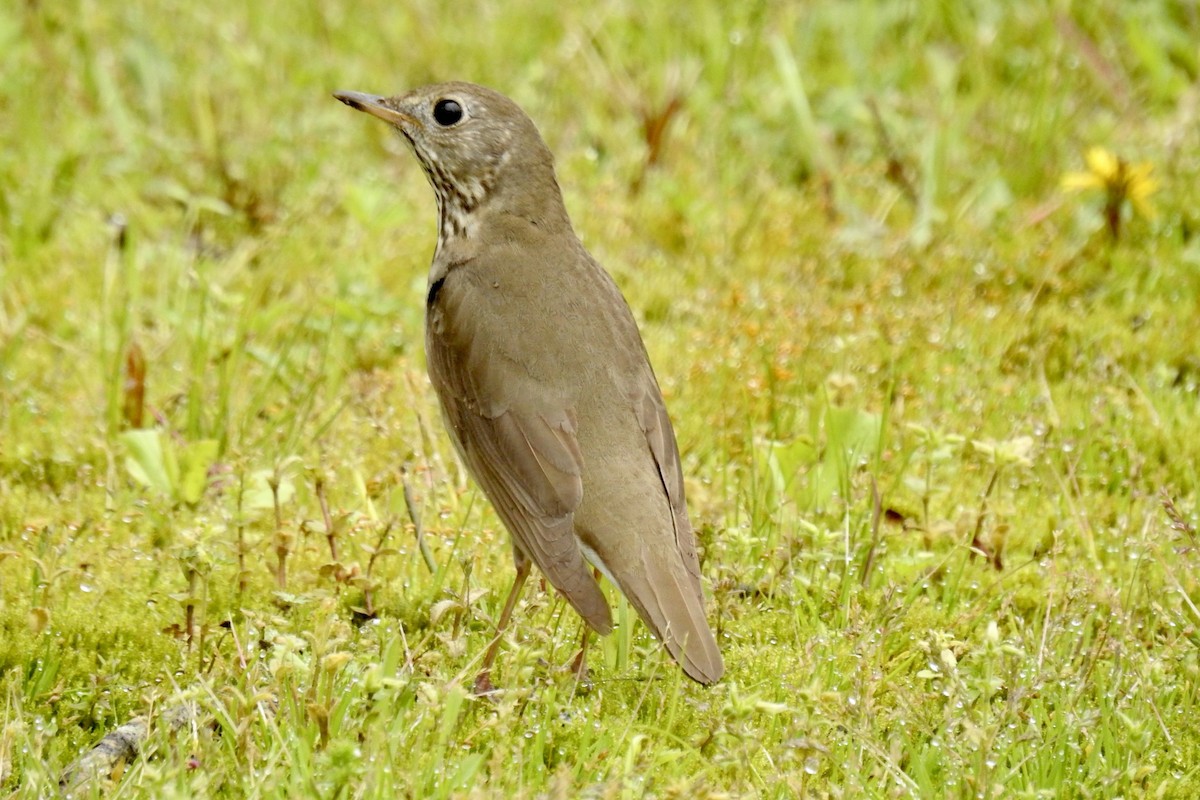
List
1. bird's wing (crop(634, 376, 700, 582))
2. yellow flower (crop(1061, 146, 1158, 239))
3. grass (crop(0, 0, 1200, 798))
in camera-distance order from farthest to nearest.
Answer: yellow flower (crop(1061, 146, 1158, 239)), bird's wing (crop(634, 376, 700, 582)), grass (crop(0, 0, 1200, 798))

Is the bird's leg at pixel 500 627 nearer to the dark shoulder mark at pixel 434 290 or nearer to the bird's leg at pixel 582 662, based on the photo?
the bird's leg at pixel 582 662

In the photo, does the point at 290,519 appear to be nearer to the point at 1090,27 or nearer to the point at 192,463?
the point at 192,463

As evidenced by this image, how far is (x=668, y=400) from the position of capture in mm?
6160

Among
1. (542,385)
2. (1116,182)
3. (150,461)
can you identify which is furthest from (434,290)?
(1116,182)

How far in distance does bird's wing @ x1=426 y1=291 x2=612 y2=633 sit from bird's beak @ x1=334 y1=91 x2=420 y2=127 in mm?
872

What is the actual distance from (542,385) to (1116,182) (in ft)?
11.6

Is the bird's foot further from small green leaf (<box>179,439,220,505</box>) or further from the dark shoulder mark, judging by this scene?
small green leaf (<box>179,439,220,505</box>)

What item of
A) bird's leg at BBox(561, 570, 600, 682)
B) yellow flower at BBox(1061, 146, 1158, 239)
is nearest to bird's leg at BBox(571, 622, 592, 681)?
bird's leg at BBox(561, 570, 600, 682)

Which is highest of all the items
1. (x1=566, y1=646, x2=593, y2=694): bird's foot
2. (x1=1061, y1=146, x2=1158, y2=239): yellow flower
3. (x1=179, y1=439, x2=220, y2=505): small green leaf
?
(x1=1061, y1=146, x2=1158, y2=239): yellow flower

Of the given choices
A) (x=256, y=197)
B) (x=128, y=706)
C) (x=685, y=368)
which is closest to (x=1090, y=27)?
(x=685, y=368)

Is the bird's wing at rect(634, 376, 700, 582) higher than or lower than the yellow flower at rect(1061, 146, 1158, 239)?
lower

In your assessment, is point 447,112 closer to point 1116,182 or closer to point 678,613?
point 678,613

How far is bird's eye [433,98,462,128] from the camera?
17.7 feet

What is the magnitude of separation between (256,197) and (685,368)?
7.63 ft
